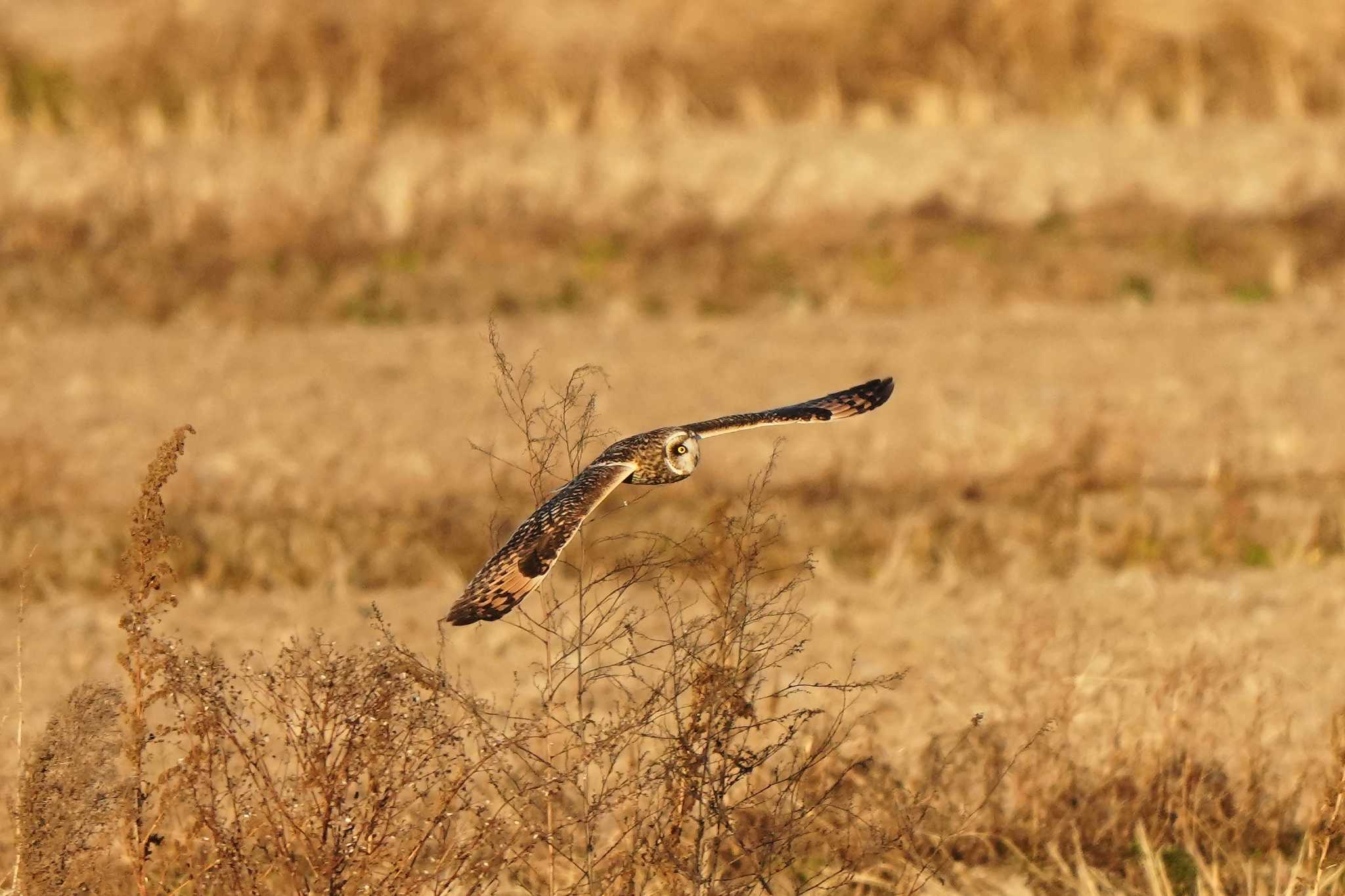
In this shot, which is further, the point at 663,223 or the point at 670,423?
the point at 663,223

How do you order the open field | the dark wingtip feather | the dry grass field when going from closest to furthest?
the dry grass field
the dark wingtip feather
the open field

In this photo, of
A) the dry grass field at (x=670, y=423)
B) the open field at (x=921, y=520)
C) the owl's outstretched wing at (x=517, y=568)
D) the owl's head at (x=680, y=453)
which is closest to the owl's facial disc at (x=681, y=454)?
the owl's head at (x=680, y=453)

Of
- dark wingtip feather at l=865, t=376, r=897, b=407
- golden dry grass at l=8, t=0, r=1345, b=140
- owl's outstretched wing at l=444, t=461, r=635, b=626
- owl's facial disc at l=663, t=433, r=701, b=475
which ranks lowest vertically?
owl's outstretched wing at l=444, t=461, r=635, b=626

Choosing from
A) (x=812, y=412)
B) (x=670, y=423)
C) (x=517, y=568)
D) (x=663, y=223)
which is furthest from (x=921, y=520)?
(x=663, y=223)

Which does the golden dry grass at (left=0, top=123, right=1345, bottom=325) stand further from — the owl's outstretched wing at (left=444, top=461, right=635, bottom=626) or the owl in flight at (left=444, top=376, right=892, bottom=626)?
the owl's outstretched wing at (left=444, top=461, right=635, bottom=626)

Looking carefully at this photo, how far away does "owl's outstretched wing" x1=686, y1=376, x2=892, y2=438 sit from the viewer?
478 cm

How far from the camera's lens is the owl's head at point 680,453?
4707 millimetres

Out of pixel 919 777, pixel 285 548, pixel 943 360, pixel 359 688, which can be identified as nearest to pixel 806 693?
pixel 919 777

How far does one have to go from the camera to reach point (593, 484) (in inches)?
163

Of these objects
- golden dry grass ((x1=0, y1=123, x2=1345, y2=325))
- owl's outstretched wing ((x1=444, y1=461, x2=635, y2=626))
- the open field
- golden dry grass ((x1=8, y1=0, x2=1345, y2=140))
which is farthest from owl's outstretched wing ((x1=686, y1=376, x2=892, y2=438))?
golden dry grass ((x1=8, y1=0, x2=1345, y2=140))

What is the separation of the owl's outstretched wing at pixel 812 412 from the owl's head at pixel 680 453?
34 mm

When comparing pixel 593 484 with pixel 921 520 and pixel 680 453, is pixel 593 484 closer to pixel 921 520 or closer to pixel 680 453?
pixel 680 453

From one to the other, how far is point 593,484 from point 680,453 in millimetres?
655

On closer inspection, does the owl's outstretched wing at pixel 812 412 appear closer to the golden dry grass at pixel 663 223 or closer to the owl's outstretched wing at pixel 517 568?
the owl's outstretched wing at pixel 517 568
